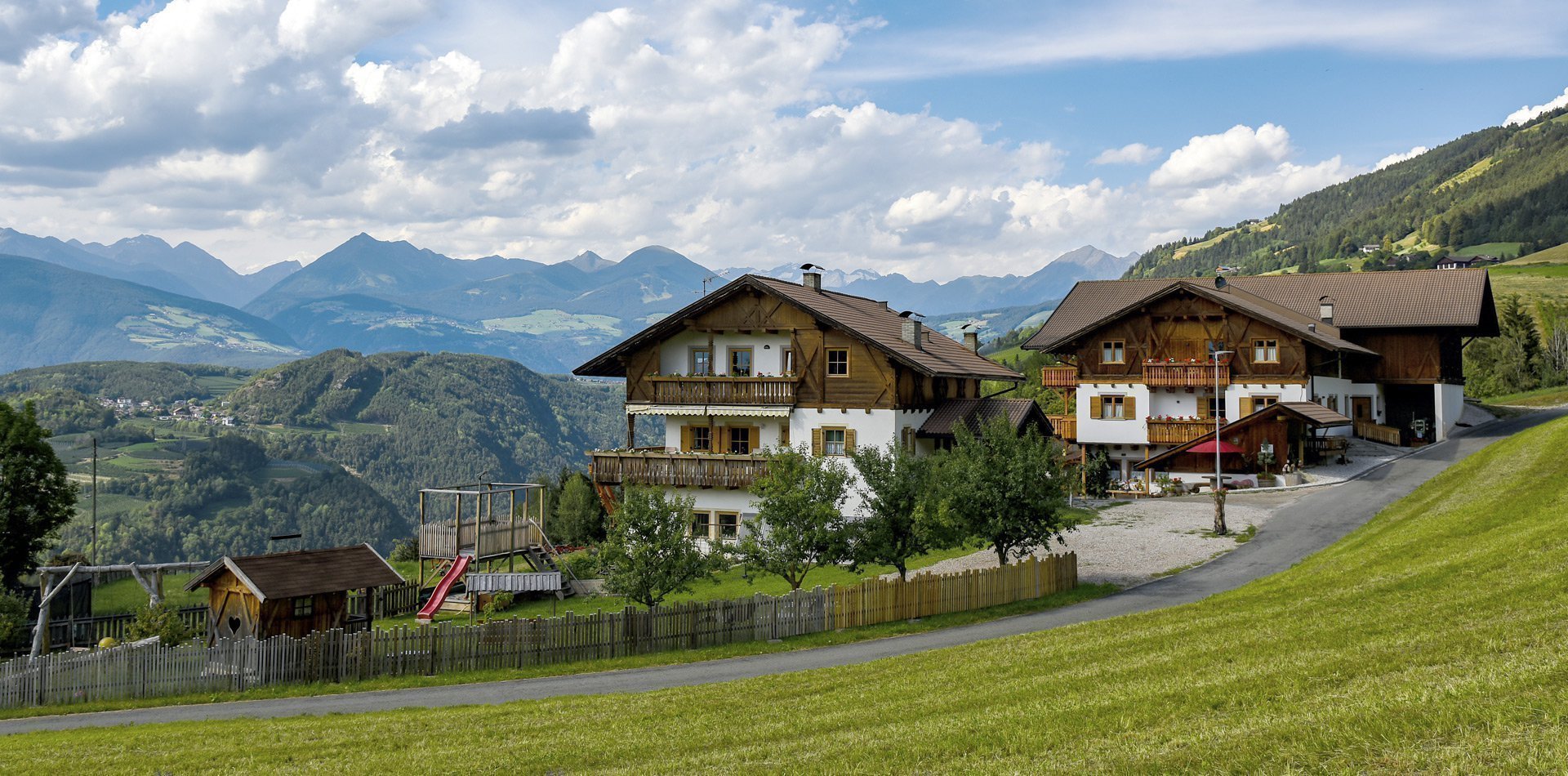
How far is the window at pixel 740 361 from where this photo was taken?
155 feet

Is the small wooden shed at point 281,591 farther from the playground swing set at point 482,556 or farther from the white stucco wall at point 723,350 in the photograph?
the white stucco wall at point 723,350

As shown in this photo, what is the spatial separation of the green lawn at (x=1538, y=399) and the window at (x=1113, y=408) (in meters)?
38.0

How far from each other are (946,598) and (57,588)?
84.9ft

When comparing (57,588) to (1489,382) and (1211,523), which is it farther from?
(1489,382)

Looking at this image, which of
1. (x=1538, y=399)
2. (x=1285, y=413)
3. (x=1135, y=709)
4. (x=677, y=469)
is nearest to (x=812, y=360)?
(x=677, y=469)

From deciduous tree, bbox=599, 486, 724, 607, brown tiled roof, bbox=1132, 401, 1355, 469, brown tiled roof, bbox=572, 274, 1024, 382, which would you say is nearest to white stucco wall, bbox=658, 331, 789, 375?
brown tiled roof, bbox=572, 274, 1024, 382

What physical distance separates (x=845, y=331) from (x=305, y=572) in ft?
75.0

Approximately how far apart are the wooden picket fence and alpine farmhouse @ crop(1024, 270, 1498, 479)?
29.8 meters

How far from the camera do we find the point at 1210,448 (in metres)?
50.1

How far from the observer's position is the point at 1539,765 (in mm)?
8234

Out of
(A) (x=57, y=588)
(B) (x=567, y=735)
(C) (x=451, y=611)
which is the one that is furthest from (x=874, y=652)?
(A) (x=57, y=588)

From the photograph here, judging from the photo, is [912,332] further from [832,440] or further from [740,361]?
[740,361]

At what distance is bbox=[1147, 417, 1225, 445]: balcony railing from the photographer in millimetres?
55188

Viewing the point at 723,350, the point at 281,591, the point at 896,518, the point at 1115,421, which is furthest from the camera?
the point at 1115,421
